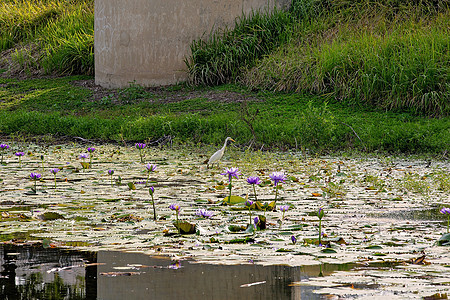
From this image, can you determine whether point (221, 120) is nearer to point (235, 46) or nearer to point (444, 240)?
point (235, 46)

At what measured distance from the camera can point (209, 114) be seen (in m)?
11.0

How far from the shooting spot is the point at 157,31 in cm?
1395

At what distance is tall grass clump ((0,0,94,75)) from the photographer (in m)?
16.0

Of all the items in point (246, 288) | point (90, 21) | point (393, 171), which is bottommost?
point (246, 288)

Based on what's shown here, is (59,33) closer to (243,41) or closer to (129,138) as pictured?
(243,41)

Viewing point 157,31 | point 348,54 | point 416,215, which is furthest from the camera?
point 157,31

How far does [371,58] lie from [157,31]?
4976mm

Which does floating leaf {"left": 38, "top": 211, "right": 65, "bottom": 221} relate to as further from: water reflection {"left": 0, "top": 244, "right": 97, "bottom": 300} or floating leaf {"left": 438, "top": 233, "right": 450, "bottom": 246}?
Result: floating leaf {"left": 438, "top": 233, "right": 450, "bottom": 246}

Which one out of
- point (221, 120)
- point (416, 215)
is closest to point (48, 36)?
point (221, 120)

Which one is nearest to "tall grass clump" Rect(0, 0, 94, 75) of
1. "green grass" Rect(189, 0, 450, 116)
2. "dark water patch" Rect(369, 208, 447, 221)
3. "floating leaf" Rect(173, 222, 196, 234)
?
"green grass" Rect(189, 0, 450, 116)

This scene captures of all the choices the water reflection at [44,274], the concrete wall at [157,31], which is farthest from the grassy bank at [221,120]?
the water reflection at [44,274]

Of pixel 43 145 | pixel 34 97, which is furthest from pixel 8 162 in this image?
pixel 34 97

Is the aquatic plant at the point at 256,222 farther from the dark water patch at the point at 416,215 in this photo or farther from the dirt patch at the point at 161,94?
the dirt patch at the point at 161,94

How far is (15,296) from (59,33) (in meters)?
15.1
